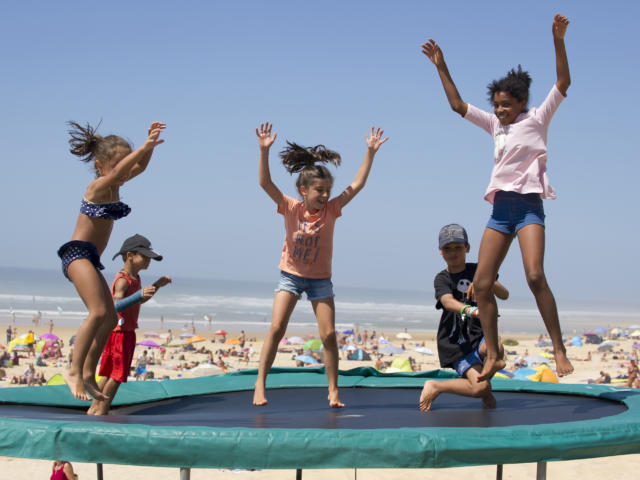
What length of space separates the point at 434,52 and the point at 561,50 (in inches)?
29.1

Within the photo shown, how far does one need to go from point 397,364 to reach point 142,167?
1117cm

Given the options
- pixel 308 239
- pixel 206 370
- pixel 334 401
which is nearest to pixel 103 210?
pixel 308 239

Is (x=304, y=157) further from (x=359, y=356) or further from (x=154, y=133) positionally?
(x=359, y=356)

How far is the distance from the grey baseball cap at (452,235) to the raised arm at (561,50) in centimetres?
104

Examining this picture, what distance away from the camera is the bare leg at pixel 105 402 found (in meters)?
4.46

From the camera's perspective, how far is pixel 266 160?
441 centimetres

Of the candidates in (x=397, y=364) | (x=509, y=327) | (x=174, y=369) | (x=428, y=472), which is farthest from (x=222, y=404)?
(x=509, y=327)

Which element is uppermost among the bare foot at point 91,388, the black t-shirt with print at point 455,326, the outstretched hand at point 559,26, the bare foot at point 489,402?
the outstretched hand at point 559,26

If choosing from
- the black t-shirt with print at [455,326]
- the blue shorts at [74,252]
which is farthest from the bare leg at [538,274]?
the blue shorts at [74,252]

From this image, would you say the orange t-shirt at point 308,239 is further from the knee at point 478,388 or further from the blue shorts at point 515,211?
the knee at point 478,388

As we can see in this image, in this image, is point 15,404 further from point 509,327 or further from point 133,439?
point 509,327

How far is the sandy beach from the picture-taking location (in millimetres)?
8289

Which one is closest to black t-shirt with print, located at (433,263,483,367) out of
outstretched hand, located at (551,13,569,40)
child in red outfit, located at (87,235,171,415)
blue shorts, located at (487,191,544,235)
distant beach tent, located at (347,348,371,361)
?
blue shorts, located at (487,191,544,235)

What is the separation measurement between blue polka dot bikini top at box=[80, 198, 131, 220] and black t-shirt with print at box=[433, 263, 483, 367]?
194 cm
